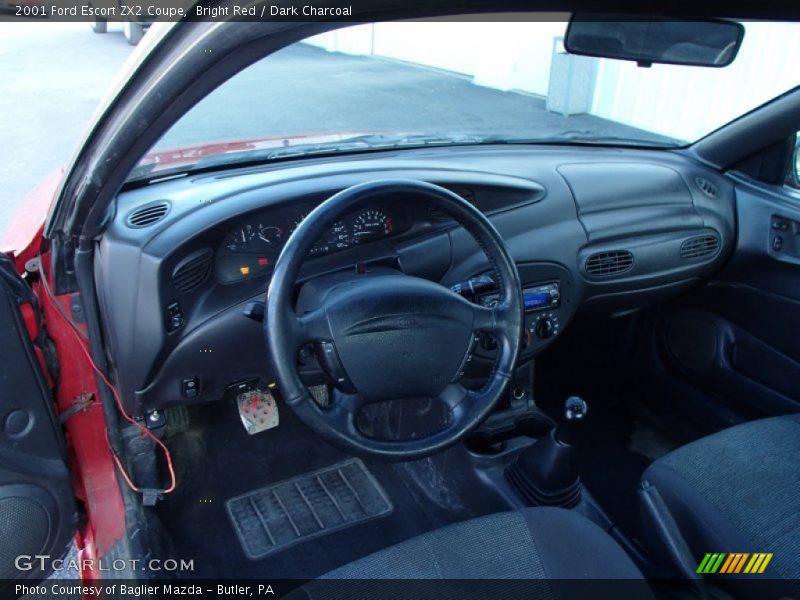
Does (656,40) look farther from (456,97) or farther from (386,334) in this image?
(456,97)

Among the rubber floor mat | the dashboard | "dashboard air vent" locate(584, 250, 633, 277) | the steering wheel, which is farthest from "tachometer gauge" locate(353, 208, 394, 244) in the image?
the rubber floor mat

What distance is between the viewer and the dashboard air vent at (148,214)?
1794 mm

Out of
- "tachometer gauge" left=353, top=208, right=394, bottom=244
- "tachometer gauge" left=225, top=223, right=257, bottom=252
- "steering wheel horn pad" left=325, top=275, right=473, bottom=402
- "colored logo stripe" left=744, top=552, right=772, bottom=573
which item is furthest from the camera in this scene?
"tachometer gauge" left=353, top=208, right=394, bottom=244

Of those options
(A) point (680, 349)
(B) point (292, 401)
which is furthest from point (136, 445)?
(A) point (680, 349)

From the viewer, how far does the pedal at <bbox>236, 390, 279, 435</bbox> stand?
257 centimetres

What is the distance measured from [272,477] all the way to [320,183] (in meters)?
1.31

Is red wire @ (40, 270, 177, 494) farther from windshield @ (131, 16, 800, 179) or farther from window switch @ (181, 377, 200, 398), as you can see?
windshield @ (131, 16, 800, 179)

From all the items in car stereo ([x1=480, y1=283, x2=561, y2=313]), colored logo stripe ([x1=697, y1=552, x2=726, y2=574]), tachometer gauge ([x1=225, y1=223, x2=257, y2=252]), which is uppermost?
tachometer gauge ([x1=225, y1=223, x2=257, y2=252])

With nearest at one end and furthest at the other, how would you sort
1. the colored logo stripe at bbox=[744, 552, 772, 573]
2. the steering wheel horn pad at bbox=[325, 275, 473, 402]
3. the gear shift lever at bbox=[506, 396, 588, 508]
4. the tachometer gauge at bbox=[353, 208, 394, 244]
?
the steering wheel horn pad at bbox=[325, 275, 473, 402], the colored logo stripe at bbox=[744, 552, 772, 573], the tachometer gauge at bbox=[353, 208, 394, 244], the gear shift lever at bbox=[506, 396, 588, 508]

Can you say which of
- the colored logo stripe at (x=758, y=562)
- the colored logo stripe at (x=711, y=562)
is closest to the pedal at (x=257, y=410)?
the colored logo stripe at (x=711, y=562)

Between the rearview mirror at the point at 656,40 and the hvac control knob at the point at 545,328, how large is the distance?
954 millimetres

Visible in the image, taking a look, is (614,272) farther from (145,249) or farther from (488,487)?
(145,249)

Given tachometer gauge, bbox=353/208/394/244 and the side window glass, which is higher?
the side window glass

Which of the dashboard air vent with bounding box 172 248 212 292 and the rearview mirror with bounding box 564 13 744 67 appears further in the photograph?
the dashboard air vent with bounding box 172 248 212 292
